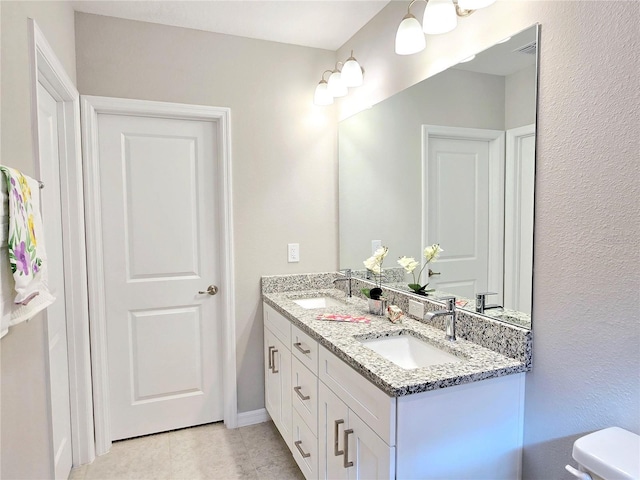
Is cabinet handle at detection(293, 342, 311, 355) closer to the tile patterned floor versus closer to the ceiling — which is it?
the tile patterned floor

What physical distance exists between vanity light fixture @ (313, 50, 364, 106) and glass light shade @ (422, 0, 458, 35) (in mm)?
729

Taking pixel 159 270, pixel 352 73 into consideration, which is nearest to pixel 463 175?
pixel 352 73

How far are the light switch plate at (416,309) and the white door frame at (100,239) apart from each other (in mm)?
1181

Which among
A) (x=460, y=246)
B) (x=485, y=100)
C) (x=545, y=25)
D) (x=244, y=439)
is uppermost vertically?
(x=545, y=25)

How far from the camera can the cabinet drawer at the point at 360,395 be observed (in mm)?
1239

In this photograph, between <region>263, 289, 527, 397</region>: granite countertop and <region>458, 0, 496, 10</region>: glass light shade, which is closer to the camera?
<region>263, 289, 527, 397</region>: granite countertop

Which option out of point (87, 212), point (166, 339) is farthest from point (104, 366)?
point (87, 212)

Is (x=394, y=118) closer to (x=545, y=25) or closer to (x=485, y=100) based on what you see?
(x=485, y=100)

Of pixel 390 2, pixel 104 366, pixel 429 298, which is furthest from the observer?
pixel 104 366

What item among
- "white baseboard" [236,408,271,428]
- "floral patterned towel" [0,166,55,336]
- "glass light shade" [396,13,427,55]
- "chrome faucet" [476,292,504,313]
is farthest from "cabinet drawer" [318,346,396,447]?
"glass light shade" [396,13,427,55]

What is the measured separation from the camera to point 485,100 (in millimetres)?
1609

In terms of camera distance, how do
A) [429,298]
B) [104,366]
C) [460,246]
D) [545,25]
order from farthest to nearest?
1. [104,366]
2. [429,298]
3. [460,246]
4. [545,25]

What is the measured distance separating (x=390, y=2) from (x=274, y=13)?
0.64 metres

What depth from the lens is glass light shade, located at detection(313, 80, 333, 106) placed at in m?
2.53
